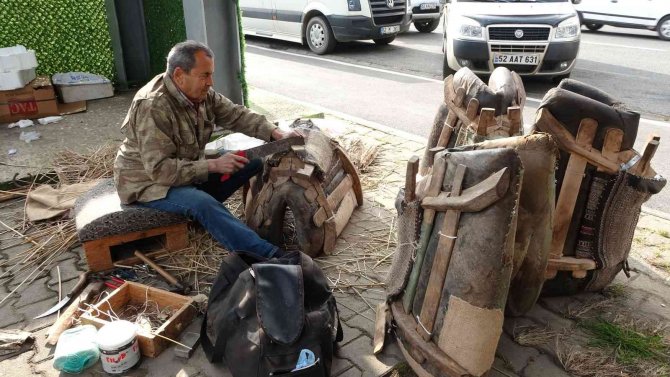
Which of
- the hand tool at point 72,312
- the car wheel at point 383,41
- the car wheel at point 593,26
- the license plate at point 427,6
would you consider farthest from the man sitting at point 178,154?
the car wheel at point 593,26

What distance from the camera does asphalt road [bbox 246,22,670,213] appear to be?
24.3ft

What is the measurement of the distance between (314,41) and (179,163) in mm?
9610

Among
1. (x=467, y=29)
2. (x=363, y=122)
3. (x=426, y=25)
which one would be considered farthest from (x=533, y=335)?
(x=426, y=25)

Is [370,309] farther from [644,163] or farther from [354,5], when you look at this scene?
[354,5]

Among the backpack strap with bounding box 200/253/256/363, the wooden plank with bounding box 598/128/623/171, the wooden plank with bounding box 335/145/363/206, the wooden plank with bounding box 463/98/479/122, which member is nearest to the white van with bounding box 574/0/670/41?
the wooden plank with bounding box 335/145/363/206

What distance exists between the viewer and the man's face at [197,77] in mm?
3359

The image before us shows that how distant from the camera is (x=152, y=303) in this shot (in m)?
A: 3.25

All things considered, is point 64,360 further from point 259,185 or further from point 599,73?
point 599,73

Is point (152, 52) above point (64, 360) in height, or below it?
above

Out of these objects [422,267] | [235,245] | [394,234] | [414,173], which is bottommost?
[394,234]

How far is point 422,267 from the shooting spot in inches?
107

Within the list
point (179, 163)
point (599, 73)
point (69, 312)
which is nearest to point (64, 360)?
point (69, 312)

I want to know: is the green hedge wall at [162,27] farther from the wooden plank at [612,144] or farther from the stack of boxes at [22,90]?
the wooden plank at [612,144]

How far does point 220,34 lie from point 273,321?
4.37 metres
